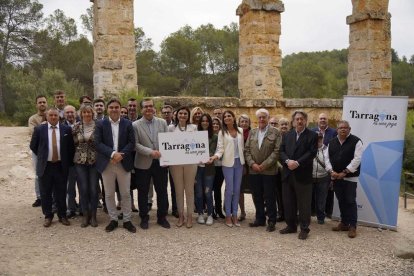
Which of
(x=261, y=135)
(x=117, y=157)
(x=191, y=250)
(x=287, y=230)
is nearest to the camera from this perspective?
(x=191, y=250)

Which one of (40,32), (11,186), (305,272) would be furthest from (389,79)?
(40,32)

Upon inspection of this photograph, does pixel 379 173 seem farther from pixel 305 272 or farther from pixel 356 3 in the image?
pixel 356 3

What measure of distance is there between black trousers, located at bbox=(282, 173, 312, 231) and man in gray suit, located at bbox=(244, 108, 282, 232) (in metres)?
0.24

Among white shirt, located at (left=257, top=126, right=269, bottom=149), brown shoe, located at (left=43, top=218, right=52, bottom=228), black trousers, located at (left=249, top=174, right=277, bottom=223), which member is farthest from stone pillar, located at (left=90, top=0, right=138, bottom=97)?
black trousers, located at (left=249, top=174, right=277, bottom=223)

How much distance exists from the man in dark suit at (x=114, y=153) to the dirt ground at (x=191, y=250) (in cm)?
53

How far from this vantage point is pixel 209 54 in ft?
88.8

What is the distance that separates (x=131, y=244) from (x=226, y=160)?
70.4 inches

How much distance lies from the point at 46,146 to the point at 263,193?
127 inches

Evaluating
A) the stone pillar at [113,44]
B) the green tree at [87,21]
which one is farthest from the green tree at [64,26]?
the stone pillar at [113,44]

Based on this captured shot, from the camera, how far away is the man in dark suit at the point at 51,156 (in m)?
5.40

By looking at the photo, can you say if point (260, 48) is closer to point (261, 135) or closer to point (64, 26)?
point (261, 135)

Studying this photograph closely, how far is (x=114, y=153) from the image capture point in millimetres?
5145

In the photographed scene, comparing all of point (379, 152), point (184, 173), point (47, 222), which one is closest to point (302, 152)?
point (379, 152)

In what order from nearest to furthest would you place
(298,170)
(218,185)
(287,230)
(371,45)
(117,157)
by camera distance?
(117,157) → (298,170) → (287,230) → (218,185) → (371,45)
